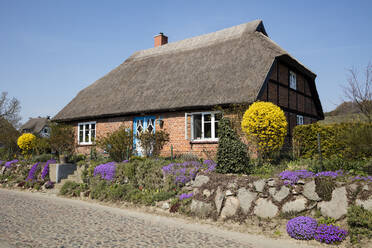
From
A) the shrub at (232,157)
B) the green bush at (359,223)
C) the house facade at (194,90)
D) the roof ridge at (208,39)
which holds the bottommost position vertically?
the green bush at (359,223)

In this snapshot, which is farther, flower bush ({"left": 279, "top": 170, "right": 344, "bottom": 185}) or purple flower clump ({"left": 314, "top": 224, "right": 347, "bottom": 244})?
flower bush ({"left": 279, "top": 170, "right": 344, "bottom": 185})

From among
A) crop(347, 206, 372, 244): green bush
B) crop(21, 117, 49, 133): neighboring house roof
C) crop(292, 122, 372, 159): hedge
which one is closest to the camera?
crop(347, 206, 372, 244): green bush

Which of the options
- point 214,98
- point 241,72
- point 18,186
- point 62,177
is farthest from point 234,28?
point 18,186

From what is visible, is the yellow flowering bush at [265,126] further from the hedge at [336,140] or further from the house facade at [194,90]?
the house facade at [194,90]

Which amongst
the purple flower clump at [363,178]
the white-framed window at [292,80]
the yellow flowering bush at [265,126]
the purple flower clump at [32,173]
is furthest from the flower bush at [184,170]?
the white-framed window at [292,80]

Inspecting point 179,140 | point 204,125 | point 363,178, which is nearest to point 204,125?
point 204,125

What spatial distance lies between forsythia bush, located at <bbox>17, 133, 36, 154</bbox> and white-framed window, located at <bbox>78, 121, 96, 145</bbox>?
2912 mm

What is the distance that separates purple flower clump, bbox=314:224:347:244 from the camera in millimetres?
5617

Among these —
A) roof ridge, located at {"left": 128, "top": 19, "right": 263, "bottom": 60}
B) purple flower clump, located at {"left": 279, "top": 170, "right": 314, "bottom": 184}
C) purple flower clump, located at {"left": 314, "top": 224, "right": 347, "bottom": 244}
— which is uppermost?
roof ridge, located at {"left": 128, "top": 19, "right": 263, "bottom": 60}

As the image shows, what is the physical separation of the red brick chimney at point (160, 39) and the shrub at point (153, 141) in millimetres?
10162

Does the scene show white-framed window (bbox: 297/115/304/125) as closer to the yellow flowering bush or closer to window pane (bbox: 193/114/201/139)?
window pane (bbox: 193/114/201/139)

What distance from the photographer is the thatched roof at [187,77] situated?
42.5 feet

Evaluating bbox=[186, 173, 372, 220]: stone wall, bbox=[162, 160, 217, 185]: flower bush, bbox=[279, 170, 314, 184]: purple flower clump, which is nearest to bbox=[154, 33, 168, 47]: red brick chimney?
bbox=[162, 160, 217, 185]: flower bush

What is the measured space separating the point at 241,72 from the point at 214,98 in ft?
6.32
